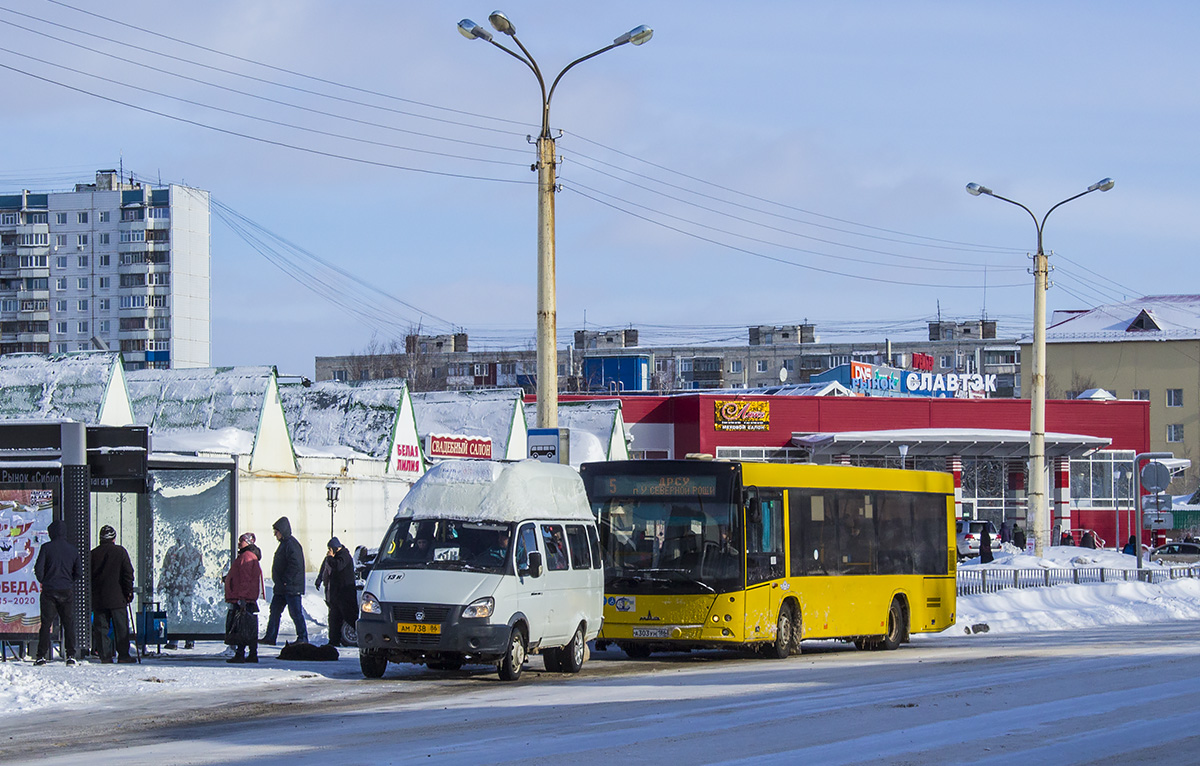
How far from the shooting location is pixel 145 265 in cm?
13375

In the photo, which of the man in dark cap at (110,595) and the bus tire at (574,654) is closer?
the bus tire at (574,654)

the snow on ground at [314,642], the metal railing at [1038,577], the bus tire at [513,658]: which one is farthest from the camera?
the metal railing at [1038,577]

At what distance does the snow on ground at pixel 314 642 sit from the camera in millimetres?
15180

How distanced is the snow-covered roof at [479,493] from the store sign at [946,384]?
62.5 m

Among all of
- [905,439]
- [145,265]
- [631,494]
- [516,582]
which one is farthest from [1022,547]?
[145,265]

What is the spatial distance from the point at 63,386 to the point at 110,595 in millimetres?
15158

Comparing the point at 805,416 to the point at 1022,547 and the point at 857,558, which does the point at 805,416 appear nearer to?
the point at 1022,547

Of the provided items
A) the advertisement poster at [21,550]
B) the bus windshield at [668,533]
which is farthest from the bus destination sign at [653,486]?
the advertisement poster at [21,550]

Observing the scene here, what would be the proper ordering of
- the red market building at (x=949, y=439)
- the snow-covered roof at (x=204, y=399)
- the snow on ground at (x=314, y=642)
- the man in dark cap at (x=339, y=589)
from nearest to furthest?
the snow on ground at (x=314, y=642), the man in dark cap at (x=339, y=589), the snow-covered roof at (x=204, y=399), the red market building at (x=949, y=439)

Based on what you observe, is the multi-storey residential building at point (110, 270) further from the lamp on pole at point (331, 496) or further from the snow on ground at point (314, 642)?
the snow on ground at point (314, 642)

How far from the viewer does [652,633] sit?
64.1 feet

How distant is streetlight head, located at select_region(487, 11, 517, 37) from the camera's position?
71.6 feet

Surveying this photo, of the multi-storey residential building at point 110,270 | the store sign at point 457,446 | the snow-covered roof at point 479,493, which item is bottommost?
the snow-covered roof at point 479,493

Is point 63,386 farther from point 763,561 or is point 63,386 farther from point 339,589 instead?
point 763,561
